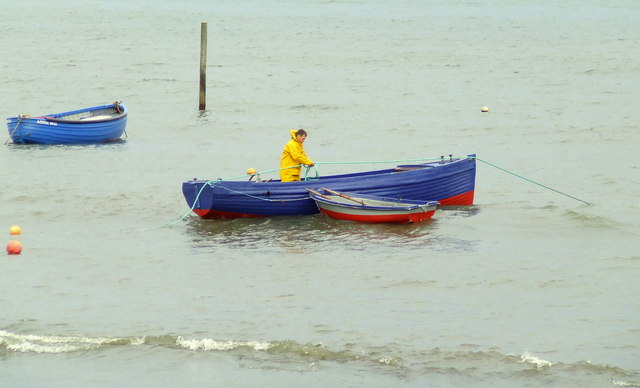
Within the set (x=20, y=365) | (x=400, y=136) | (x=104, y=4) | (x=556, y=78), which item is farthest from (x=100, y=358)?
(x=104, y=4)

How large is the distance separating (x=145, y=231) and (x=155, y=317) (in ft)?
17.6

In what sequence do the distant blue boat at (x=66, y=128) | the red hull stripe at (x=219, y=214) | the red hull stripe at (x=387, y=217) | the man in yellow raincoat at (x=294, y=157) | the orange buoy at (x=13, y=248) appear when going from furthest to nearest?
the distant blue boat at (x=66, y=128), the red hull stripe at (x=219, y=214), the man in yellow raincoat at (x=294, y=157), the red hull stripe at (x=387, y=217), the orange buoy at (x=13, y=248)

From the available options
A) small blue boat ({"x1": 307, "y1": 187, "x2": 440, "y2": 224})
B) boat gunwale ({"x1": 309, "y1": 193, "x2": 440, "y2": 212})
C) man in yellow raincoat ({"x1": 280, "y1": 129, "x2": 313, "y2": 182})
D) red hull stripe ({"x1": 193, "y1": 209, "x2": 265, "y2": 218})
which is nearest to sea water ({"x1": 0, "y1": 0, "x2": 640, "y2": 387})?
red hull stripe ({"x1": 193, "y1": 209, "x2": 265, "y2": 218})

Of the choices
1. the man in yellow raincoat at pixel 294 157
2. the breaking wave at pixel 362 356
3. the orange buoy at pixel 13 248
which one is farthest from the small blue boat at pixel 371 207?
the breaking wave at pixel 362 356

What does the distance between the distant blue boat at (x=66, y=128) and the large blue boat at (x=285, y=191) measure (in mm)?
9484

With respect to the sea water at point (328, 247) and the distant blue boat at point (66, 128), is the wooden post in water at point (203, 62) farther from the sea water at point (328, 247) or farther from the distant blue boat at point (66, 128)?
the distant blue boat at point (66, 128)

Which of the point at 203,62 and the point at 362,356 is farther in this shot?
the point at 203,62

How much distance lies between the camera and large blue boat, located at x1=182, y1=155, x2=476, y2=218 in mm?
19891

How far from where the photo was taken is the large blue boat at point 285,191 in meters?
19.9

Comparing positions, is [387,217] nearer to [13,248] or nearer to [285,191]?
[285,191]

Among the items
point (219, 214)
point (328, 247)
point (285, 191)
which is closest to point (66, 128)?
point (219, 214)

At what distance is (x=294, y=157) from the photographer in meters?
20.2

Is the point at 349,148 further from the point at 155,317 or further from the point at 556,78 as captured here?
the point at 556,78

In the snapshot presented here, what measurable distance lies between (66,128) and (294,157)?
418 inches
